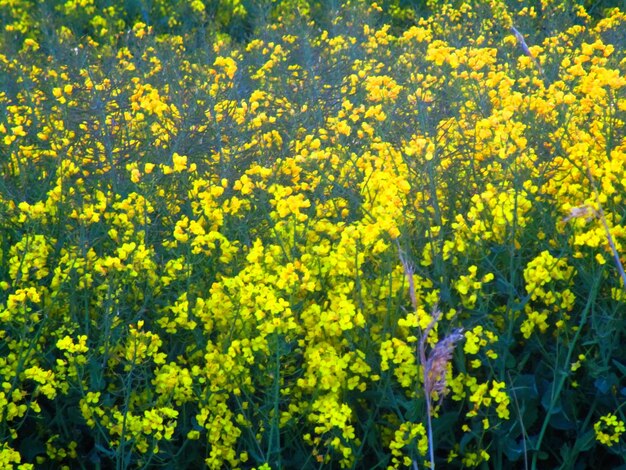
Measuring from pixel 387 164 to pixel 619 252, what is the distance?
0.86 metres

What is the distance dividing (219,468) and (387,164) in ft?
3.93

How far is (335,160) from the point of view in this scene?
354cm

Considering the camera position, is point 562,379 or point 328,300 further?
point 328,300

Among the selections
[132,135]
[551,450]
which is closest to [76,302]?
[132,135]

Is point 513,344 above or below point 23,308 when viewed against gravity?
below

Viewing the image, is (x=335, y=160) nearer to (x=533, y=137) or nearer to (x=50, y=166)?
(x=533, y=137)

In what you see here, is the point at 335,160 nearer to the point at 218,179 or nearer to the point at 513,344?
the point at 218,179

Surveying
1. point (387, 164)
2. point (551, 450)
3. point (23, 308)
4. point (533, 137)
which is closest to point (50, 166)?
point (23, 308)

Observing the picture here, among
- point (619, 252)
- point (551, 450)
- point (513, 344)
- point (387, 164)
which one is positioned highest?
point (387, 164)

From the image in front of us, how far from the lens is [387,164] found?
3418 mm

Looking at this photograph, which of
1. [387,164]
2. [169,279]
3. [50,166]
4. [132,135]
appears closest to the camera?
[169,279]

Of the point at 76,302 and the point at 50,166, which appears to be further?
the point at 50,166

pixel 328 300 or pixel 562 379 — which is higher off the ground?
pixel 328 300

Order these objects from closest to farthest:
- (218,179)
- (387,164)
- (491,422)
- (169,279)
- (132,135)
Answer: (491,422)
(169,279)
(387,164)
(218,179)
(132,135)
